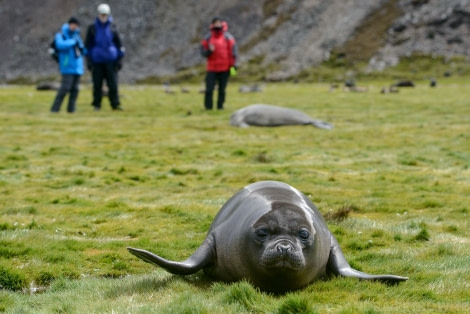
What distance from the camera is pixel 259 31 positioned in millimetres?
89000

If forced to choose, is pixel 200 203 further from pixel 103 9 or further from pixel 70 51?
pixel 103 9

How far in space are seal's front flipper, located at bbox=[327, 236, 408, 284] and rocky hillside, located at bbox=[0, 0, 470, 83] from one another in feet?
211

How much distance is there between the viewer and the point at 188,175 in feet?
46.7

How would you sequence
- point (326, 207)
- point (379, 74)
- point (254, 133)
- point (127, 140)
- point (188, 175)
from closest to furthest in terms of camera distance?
point (326, 207), point (188, 175), point (127, 140), point (254, 133), point (379, 74)

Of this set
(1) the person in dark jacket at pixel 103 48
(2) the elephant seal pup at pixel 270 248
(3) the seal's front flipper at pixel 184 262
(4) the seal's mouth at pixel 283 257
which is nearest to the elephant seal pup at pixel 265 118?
(1) the person in dark jacket at pixel 103 48

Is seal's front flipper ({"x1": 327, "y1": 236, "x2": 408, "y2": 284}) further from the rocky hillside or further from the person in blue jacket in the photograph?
the rocky hillside

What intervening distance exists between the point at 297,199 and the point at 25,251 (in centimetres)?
329

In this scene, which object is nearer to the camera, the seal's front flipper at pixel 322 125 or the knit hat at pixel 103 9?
the seal's front flipper at pixel 322 125

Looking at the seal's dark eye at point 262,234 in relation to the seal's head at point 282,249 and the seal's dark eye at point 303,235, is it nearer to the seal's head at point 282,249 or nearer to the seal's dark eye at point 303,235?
the seal's head at point 282,249

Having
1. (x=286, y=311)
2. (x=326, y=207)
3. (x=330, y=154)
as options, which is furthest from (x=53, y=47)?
(x=286, y=311)

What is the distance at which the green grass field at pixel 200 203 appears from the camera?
6.36 m

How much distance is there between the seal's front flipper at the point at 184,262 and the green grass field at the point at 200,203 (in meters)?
0.14

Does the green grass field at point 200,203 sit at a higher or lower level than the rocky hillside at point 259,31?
lower

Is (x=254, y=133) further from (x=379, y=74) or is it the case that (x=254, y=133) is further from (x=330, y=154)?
(x=379, y=74)
